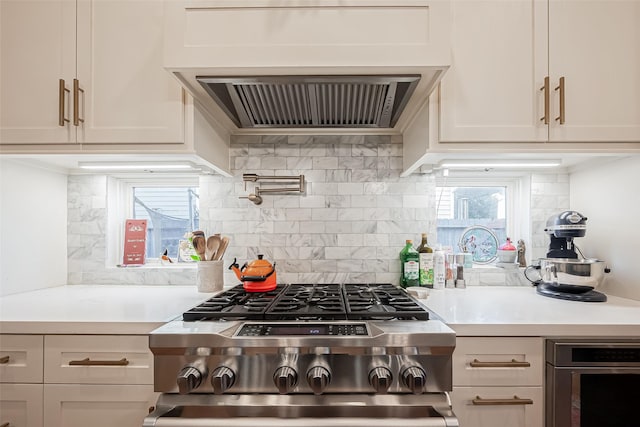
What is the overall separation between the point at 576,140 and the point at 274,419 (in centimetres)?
157

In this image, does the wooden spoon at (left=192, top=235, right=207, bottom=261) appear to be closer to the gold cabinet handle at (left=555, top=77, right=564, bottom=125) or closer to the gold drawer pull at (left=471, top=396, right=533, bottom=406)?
the gold drawer pull at (left=471, top=396, right=533, bottom=406)

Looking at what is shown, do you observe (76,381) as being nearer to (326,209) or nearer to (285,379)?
(285,379)

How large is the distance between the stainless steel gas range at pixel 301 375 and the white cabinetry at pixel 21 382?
485 mm

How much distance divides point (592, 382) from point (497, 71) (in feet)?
3.95

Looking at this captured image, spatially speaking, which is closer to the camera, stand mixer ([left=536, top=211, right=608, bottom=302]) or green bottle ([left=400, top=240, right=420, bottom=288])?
stand mixer ([left=536, top=211, right=608, bottom=302])

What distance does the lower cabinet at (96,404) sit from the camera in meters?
1.14

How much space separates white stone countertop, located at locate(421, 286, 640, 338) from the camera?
1.12 metres

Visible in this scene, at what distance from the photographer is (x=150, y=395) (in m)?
1.14

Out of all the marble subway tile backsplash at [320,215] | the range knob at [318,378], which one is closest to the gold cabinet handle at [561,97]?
the marble subway tile backsplash at [320,215]

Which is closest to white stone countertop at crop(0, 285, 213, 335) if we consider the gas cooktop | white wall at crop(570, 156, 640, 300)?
the gas cooktop

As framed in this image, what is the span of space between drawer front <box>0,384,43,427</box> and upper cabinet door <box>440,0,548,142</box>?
1.85m

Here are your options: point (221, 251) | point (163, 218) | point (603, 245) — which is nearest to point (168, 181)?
point (163, 218)

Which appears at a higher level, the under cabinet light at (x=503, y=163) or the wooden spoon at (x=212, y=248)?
the under cabinet light at (x=503, y=163)

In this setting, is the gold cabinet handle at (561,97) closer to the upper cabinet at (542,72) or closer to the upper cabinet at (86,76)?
the upper cabinet at (542,72)
